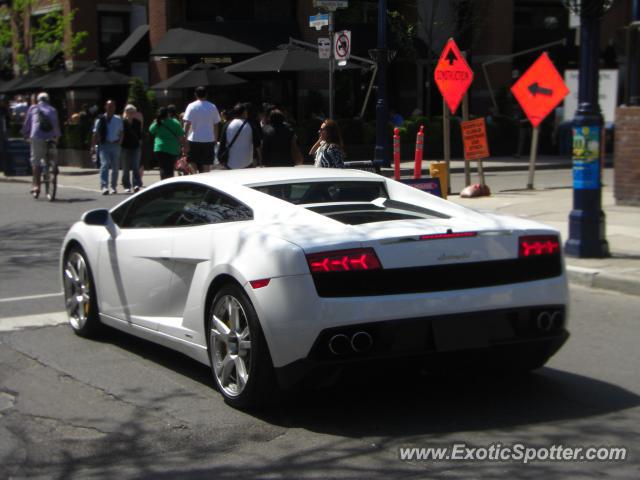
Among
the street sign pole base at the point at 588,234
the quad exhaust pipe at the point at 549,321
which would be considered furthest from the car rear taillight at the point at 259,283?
the street sign pole base at the point at 588,234

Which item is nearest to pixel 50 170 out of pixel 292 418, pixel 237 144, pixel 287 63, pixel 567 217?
pixel 237 144

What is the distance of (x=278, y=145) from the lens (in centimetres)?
1435

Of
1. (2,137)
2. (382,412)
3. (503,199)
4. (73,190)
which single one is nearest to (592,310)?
(382,412)

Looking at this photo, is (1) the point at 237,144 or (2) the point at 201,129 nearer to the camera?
(1) the point at 237,144

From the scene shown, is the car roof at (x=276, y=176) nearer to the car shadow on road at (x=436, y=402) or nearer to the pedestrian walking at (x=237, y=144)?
the car shadow on road at (x=436, y=402)

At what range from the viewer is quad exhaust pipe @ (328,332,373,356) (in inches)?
205

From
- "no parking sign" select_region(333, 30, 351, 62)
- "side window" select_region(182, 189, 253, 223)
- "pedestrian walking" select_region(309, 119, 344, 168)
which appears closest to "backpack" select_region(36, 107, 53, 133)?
"no parking sign" select_region(333, 30, 351, 62)

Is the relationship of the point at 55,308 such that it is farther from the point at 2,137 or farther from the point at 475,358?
the point at 2,137

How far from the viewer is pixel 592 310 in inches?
343

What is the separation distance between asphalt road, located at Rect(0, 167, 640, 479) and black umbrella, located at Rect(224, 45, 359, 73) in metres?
19.6

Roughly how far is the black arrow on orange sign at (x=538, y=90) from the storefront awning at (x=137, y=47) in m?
21.2

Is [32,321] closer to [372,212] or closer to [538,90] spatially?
[372,212]

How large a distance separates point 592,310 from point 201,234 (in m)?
4.14

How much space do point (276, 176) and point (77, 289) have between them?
84.8 inches
